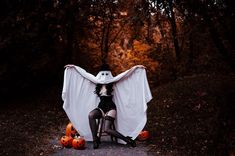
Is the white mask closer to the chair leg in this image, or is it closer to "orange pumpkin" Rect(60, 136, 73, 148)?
the chair leg

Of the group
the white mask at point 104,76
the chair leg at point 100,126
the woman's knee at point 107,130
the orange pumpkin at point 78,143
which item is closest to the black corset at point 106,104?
the chair leg at point 100,126

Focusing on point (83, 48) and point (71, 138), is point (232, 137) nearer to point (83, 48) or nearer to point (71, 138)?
point (71, 138)

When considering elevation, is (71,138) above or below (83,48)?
below

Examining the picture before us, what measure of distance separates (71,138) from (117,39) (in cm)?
2417

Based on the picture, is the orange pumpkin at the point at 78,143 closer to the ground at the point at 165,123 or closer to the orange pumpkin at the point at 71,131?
the ground at the point at 165,123

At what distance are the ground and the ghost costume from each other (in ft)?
2.02

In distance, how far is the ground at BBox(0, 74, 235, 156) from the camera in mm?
10062

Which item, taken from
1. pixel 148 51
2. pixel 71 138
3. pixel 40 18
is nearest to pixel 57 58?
pixel 40 18

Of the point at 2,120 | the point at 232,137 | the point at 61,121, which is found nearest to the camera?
the point at 232,137

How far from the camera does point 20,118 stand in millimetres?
14531

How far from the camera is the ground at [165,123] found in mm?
10062

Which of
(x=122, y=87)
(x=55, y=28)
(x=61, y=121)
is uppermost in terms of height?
(x=55, y=28)

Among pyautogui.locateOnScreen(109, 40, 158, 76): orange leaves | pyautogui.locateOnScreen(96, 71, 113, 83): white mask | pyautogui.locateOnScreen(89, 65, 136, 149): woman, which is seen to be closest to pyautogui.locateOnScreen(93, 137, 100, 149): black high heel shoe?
pyautogui.locateOnScreen(89, 65, 136, 149): woman

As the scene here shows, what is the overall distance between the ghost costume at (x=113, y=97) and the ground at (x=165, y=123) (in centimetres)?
62
